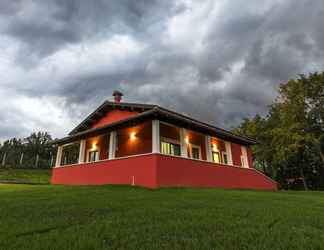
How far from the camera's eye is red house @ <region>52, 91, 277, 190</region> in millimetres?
10852

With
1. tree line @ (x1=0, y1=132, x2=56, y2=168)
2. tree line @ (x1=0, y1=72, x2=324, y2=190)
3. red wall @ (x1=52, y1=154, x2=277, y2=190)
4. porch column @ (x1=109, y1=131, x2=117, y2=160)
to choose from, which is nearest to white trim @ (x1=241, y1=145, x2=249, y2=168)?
red wall @ (x1=52, y1=154, x2=277, y2=190)

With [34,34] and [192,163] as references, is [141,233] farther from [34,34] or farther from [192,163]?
[34,34]

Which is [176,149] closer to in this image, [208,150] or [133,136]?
[208,150]

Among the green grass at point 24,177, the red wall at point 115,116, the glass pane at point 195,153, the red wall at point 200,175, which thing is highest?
the red wall at point 115,116

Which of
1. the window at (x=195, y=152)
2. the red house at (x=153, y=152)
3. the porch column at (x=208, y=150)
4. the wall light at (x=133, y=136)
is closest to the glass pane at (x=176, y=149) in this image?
the red house at (x=153, y=152)

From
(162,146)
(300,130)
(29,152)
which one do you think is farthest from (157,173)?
(29,152)

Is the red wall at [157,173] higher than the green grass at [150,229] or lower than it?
higher

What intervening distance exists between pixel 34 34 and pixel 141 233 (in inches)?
677

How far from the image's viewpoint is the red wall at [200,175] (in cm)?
1053

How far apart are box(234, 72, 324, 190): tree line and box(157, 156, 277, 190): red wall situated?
7.99 metres

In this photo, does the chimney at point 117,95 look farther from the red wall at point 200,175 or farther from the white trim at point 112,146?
the red wall at point 200,175

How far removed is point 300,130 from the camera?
25.8 meters

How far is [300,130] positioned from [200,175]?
19527mm

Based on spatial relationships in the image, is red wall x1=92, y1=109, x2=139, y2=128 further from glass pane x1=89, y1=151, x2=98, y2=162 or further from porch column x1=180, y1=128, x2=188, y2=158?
porch column x1=180, y1=128, x2=188, y2=158
